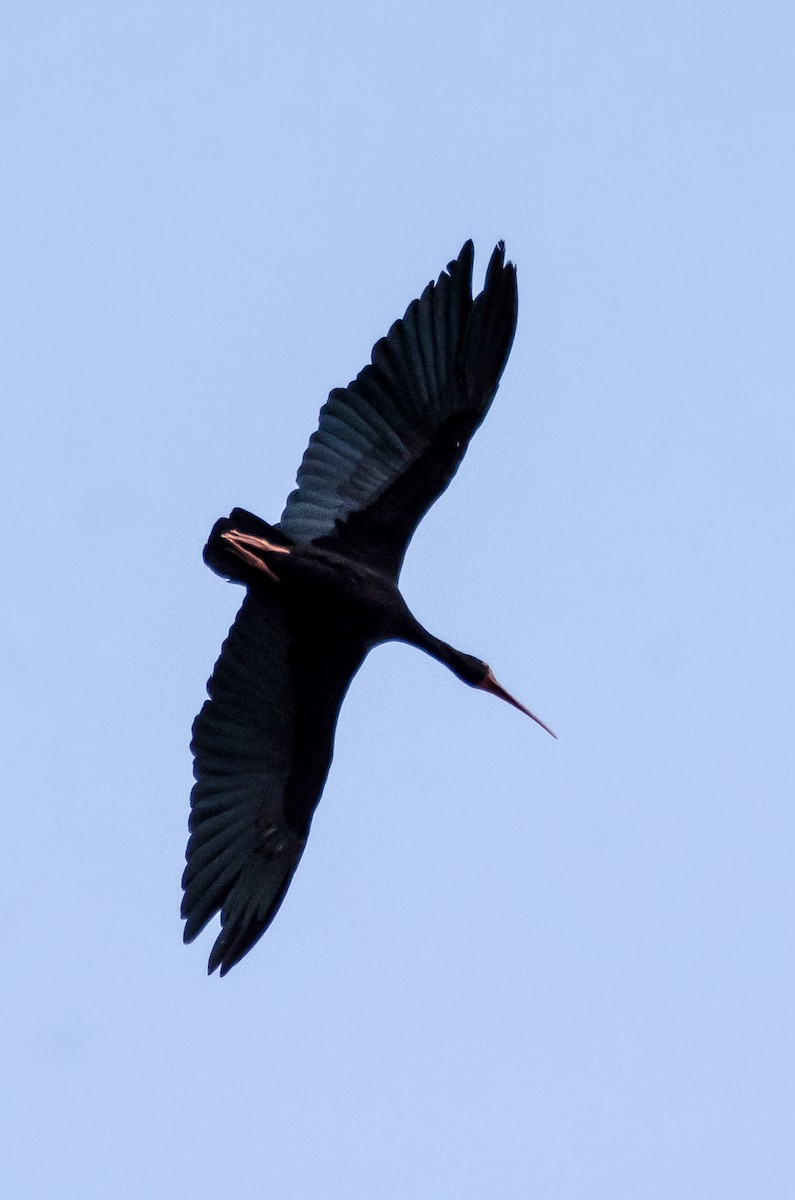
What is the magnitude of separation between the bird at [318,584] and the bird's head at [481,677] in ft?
2.09

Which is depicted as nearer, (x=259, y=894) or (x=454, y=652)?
(x=259, y=894)

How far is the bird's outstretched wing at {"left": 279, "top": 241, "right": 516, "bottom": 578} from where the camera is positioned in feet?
48.4

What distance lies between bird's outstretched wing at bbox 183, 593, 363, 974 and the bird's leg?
264mm

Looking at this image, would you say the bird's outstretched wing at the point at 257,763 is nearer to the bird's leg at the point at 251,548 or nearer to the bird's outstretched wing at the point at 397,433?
the bird's leg at the point at 251,548

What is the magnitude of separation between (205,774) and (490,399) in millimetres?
2926

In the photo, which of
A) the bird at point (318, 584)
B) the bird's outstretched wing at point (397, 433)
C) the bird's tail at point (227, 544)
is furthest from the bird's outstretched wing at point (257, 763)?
the bird's outstretched wing at point (397, 433)

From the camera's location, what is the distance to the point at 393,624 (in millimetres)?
14906

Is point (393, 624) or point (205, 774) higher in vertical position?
point (393, 624)

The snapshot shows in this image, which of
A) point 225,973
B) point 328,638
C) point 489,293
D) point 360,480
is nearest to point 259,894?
point 225,973

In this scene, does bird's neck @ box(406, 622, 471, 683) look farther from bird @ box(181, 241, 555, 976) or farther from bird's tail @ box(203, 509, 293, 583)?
bird's tail @ box(203, 509, 293, 583)

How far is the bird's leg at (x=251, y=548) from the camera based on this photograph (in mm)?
14508

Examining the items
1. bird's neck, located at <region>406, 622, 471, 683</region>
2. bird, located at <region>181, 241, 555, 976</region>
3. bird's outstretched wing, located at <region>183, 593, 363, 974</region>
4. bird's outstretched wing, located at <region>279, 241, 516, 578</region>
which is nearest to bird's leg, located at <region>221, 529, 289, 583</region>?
bird, located at <region>181, 241, 555, 976</region>

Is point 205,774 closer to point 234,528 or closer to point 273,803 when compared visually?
point 273,803

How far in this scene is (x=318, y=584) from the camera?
14.7 metres
